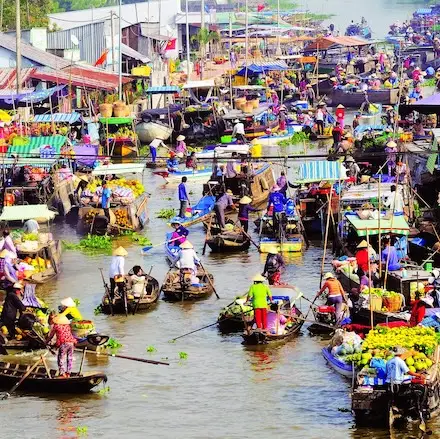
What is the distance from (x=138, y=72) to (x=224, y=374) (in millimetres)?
40778

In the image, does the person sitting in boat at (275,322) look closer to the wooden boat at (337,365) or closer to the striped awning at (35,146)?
the wooden boat at (337,365)

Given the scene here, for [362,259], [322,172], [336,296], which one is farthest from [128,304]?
[322,172]

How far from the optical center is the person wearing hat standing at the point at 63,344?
20078mm

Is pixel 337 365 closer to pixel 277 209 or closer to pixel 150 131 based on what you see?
pixel 277 209

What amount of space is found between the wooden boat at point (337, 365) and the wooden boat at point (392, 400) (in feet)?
5.30


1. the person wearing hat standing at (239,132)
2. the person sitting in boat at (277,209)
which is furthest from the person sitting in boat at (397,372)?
the person wearing hat standing at (239,132)

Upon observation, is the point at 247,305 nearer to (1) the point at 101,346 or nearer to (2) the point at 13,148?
(1) the point at 101,346

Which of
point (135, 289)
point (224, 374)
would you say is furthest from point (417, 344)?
point (135, 289)

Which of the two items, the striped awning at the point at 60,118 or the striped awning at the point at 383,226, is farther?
the striped awning at the point at 60,118

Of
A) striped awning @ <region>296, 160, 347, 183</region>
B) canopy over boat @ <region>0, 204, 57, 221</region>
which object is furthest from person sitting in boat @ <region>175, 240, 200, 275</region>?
striped awning @ <region>296, 160, 347, 183</region>

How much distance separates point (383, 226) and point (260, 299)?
17.3ft

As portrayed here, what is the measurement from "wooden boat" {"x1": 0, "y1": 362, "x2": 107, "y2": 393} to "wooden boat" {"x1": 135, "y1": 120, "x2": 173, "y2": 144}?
→ 29997 mm

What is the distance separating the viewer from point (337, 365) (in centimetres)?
2111

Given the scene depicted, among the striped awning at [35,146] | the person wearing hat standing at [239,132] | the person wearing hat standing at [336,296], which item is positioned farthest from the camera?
the person wearing hat standing at [239,132]
